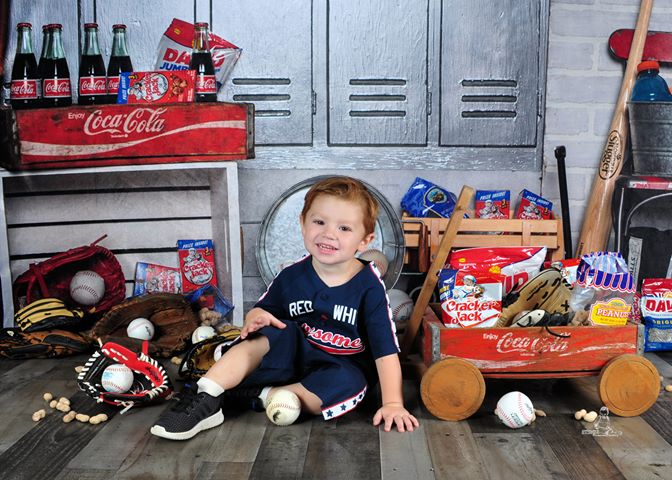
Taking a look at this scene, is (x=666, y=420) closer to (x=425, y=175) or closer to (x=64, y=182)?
(x=425, y=175)

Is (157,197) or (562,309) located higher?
(157,197)

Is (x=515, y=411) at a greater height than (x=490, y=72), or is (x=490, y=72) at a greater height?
(x=490, y=72)

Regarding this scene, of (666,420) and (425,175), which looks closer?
(666,420)

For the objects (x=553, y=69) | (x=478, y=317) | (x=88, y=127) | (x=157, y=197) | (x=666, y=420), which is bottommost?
(x=666, y=420)

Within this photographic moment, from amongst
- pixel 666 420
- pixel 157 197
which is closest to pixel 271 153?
pixel 157 197

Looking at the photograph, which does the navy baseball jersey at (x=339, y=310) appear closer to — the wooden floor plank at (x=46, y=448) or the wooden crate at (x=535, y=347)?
the wooden crate at (x=535, y=347)

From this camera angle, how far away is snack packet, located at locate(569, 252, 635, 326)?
76.4 inches

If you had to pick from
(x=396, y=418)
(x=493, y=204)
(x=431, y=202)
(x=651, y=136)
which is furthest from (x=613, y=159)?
(x=396, y=418)

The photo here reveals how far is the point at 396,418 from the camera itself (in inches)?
70.6

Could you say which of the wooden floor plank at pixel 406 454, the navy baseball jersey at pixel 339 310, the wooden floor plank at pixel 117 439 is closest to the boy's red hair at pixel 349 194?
the navy baseball jersey at pixel 339 310

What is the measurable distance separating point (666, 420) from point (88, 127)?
203 centimetres

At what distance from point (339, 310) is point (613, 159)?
1587 millimetres

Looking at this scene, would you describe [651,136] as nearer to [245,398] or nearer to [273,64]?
[273,64]

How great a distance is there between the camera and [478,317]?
1936 millimetres
